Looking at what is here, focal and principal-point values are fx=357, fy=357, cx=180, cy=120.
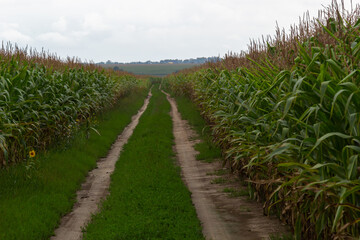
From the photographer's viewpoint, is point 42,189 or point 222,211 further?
point 42,189

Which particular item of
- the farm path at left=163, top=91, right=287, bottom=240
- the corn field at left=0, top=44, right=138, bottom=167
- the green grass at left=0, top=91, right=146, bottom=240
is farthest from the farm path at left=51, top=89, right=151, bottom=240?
the farm path at left=163, top=91, right=287, bottom=240

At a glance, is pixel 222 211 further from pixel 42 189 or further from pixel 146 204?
pixel 42 189

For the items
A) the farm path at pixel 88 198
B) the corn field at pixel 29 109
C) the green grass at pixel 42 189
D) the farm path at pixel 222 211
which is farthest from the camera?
the corn field at pixel 29 109

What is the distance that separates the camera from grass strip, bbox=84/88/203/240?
6.12 metres

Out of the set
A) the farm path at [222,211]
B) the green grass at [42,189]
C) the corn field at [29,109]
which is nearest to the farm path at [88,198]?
the green grass at [42,189]

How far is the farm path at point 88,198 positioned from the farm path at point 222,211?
2.20 m

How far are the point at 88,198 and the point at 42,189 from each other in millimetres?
1058

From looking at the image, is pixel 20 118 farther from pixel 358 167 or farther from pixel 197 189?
pixel 358 167

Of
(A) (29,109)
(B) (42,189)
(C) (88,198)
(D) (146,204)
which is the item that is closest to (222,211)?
(D) (146,204)

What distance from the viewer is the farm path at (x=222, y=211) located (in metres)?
6.04

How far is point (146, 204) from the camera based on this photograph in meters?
7.46

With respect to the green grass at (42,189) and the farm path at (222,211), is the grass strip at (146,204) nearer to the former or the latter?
the farm path at (222,211)

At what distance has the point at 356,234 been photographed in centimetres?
400

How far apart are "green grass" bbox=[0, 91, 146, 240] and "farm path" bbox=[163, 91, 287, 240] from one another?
2.88 meters
